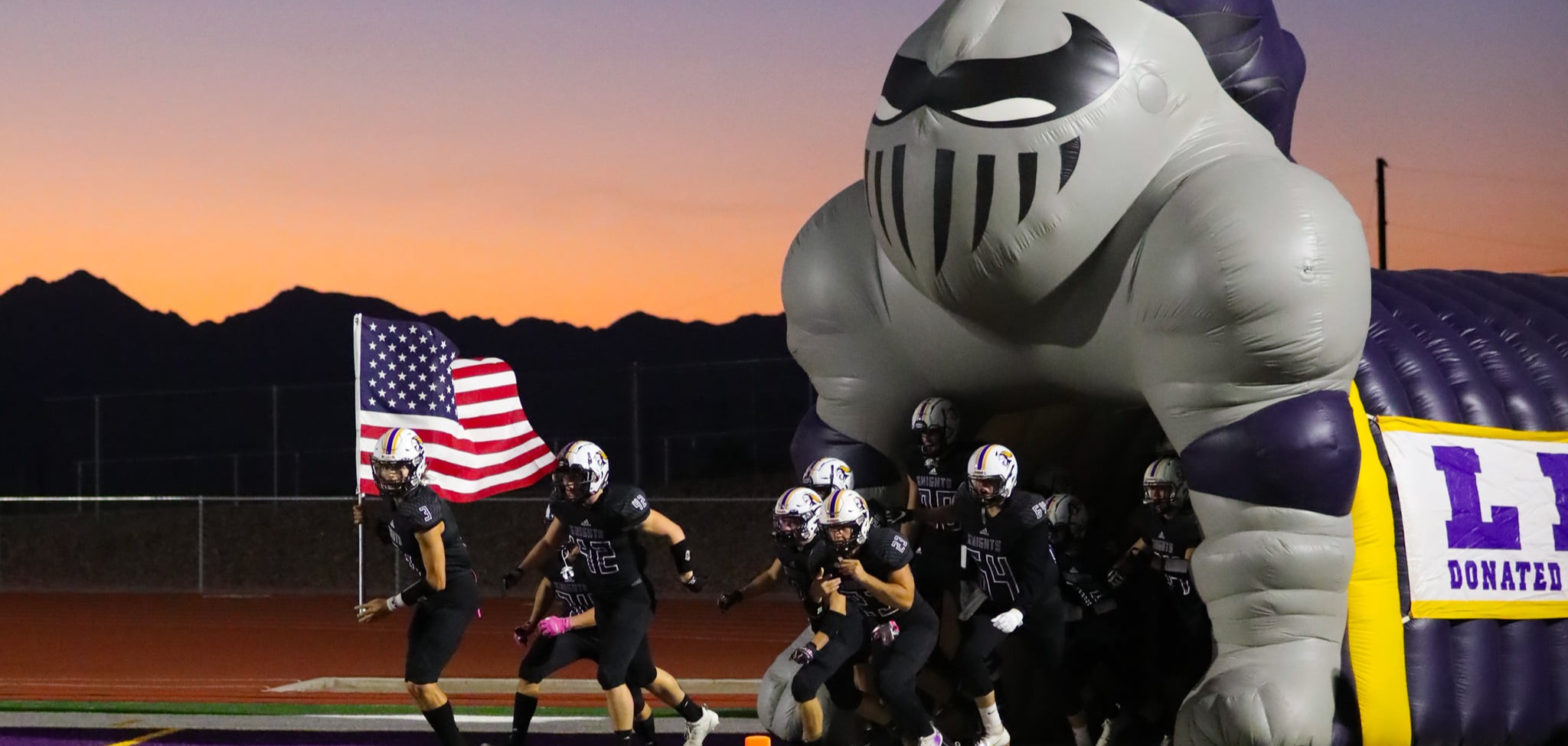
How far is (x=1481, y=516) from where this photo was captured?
8484 mm

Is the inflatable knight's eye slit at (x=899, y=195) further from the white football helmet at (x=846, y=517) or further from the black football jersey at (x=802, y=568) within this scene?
the black football jersey at (x=802, y=568)

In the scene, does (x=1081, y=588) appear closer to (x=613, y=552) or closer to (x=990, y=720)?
(x=990, y=720)

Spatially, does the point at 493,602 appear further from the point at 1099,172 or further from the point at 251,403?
the point at 251,403

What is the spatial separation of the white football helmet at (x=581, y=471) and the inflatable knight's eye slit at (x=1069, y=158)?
2.74m

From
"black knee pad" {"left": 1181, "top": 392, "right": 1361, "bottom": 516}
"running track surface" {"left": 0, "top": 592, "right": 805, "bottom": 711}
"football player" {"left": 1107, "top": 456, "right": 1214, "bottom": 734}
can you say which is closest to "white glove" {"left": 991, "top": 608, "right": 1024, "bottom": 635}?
"football player" {"left": 1107, "top": 456, "right": 1214, "bottom": 734}

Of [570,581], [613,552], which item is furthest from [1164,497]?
[570,581]

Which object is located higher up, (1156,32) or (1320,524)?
(1156,32)

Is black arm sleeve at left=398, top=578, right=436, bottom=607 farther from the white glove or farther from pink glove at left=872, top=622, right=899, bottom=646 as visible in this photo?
the white glove

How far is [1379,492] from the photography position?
8.02m

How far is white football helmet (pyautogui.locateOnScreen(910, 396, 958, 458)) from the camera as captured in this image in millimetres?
9062

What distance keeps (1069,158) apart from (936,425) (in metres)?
1.81

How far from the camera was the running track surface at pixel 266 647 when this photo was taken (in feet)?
45.1

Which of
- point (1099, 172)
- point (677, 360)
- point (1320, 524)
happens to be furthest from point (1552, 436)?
point (677, 360)

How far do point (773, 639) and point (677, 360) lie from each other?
31453 mm
